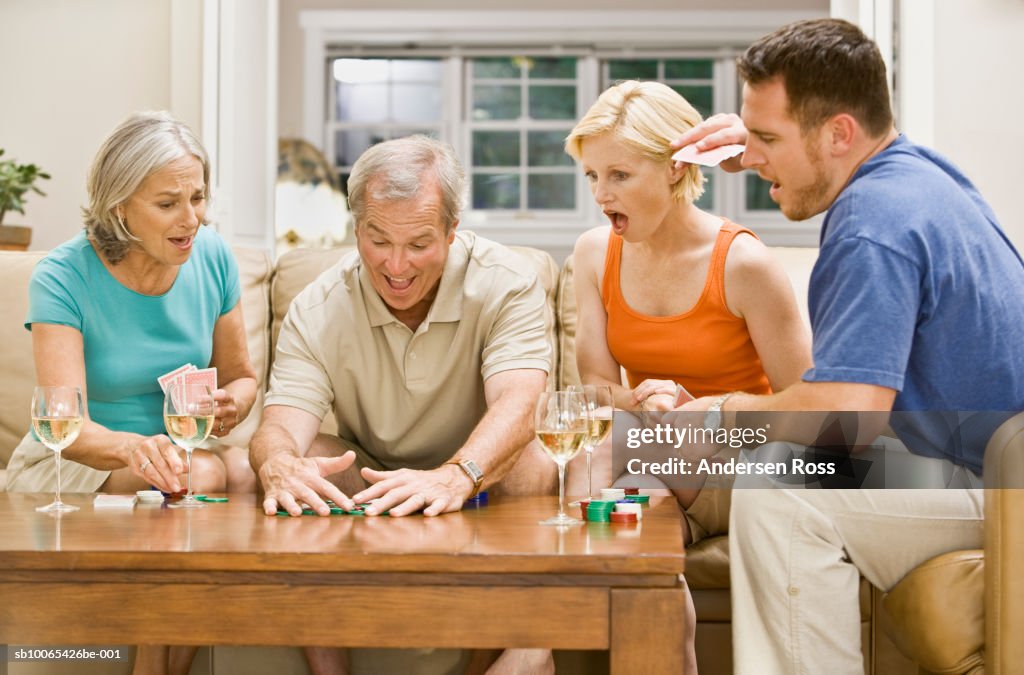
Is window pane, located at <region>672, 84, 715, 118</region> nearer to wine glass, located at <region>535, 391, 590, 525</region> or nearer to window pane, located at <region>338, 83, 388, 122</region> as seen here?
window pane, located at <region>338, 83, 388, 122</region>

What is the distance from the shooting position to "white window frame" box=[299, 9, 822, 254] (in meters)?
7.93

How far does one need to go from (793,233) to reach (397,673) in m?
6.27

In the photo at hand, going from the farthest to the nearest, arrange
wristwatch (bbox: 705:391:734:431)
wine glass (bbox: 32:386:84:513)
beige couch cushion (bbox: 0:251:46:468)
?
beige couch cushion (bbox: 0:251:46:468) → wristwatch (bbox: 705:391:734:431) → wine glass (bbox: 32:386:84:513)

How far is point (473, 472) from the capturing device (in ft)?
5.84

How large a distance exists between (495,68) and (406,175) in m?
6.38

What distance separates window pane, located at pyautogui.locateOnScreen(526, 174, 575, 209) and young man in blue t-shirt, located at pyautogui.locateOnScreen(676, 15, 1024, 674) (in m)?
6.40

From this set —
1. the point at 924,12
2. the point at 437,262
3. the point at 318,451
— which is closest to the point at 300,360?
the point at 318,451

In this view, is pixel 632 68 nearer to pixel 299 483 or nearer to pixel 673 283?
pixel 673 283

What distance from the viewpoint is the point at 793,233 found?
786 centimetres

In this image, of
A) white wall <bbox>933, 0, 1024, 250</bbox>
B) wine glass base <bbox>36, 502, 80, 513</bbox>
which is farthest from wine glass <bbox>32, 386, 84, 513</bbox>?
white wall <bbox>933, 0, 1024, 250</bbox>

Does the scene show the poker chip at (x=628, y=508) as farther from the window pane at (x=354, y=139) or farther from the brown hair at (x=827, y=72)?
the window pane at (x=354, y=139)

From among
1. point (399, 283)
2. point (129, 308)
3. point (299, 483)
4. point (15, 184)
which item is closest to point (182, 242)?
point (129, 308)

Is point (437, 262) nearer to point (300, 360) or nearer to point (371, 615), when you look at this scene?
point (300, 360)

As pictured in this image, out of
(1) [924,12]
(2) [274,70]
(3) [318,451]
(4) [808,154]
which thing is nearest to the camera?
(4) [808,154]
